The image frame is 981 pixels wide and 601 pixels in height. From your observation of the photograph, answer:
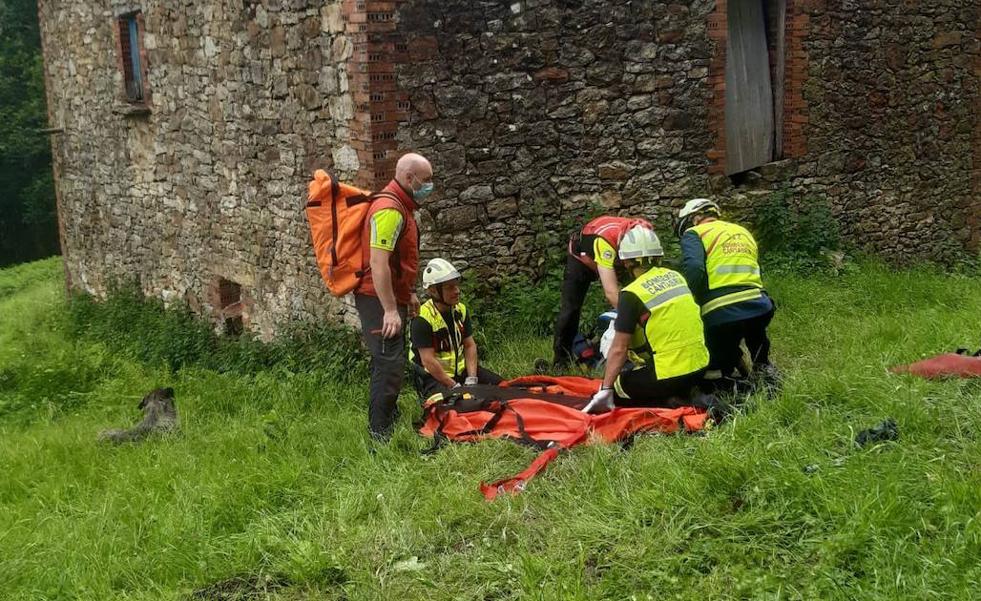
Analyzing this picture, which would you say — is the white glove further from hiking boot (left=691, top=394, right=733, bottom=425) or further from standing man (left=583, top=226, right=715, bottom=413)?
hiking boot (left=691, top=394, right=733, bottom=425)

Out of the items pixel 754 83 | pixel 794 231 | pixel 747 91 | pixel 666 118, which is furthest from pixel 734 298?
pixel 754 83

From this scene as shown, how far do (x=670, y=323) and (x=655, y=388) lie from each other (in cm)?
39

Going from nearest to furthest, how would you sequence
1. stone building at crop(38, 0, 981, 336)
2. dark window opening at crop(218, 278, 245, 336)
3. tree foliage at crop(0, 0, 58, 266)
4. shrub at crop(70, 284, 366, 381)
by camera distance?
stone building at crop(38, 0, 981, 336)
shrub at crop(70, 284, 366, 381)
dark window opening at crop(218, 278, 245, 336)
tree foliage at crop(0, 0, 58, 266)

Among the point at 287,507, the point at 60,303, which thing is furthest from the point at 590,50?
the point at 60,303

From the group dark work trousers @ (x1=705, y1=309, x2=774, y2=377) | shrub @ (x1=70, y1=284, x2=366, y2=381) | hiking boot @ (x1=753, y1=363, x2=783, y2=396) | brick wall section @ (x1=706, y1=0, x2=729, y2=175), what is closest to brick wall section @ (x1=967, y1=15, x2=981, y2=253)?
brick wall section @ (x1=706, y1=0, x2=729, y2=175)

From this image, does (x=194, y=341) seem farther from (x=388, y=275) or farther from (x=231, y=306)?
(x=388, y=275)

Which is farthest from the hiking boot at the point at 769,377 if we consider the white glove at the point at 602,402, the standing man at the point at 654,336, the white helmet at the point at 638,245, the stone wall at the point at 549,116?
the stone wall at the point at 549,116

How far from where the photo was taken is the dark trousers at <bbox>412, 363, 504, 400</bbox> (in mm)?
6219

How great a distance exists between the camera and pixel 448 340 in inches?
244

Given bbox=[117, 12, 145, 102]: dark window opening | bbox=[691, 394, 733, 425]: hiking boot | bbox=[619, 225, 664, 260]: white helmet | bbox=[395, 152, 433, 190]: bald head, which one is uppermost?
bbox=[117, 12, 145, 102]: dark window opening

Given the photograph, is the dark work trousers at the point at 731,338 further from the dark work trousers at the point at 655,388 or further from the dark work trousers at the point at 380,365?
the dark work trousers at the point at 380,365

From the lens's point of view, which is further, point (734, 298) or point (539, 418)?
point (734, 298)

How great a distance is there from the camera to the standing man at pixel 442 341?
6016 mm

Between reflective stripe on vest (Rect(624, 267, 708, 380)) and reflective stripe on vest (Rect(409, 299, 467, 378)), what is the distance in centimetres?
146
